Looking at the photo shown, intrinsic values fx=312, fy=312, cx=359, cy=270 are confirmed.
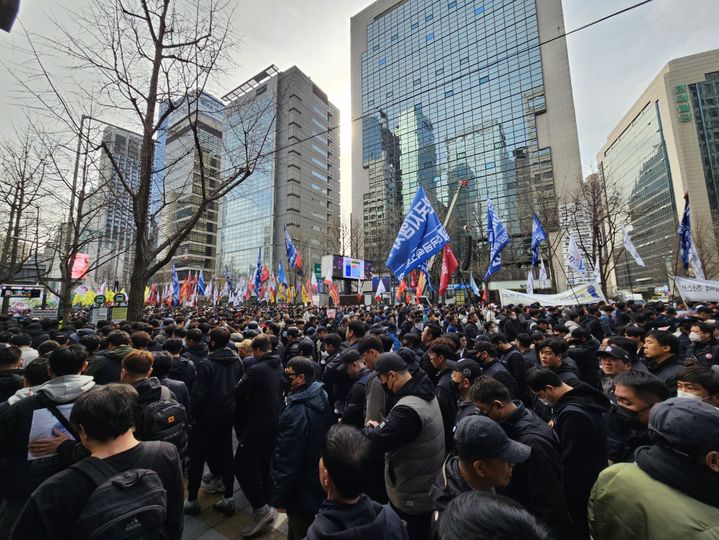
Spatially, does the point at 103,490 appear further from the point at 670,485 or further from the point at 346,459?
the point at 670,485

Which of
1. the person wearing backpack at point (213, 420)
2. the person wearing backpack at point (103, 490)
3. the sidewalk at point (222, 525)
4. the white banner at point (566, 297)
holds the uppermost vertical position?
the white banner at point (566, 297)

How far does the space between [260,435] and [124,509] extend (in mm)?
2474

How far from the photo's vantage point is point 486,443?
1.73 metres

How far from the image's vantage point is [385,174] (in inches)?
2525

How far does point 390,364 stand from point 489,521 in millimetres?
1920

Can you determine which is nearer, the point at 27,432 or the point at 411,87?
the point at 27,432

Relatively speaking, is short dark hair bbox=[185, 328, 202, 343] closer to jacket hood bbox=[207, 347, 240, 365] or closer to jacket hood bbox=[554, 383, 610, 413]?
jacket hood bbox=[207, 347, 240, 365]

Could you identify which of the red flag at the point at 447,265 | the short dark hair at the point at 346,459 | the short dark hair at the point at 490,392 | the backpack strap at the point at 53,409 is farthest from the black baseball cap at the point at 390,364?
the red flag at the point at 447,265

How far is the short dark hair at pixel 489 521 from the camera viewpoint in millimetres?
951

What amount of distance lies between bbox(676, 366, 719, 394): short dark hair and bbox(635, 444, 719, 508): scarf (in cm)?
203

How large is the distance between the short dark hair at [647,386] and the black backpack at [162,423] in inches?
143

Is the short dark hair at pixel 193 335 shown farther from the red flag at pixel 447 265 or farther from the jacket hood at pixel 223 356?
the red flag at pixel 447 265

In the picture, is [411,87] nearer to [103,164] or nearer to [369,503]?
[103,164]

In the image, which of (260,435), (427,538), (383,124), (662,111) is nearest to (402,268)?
(260,435)
